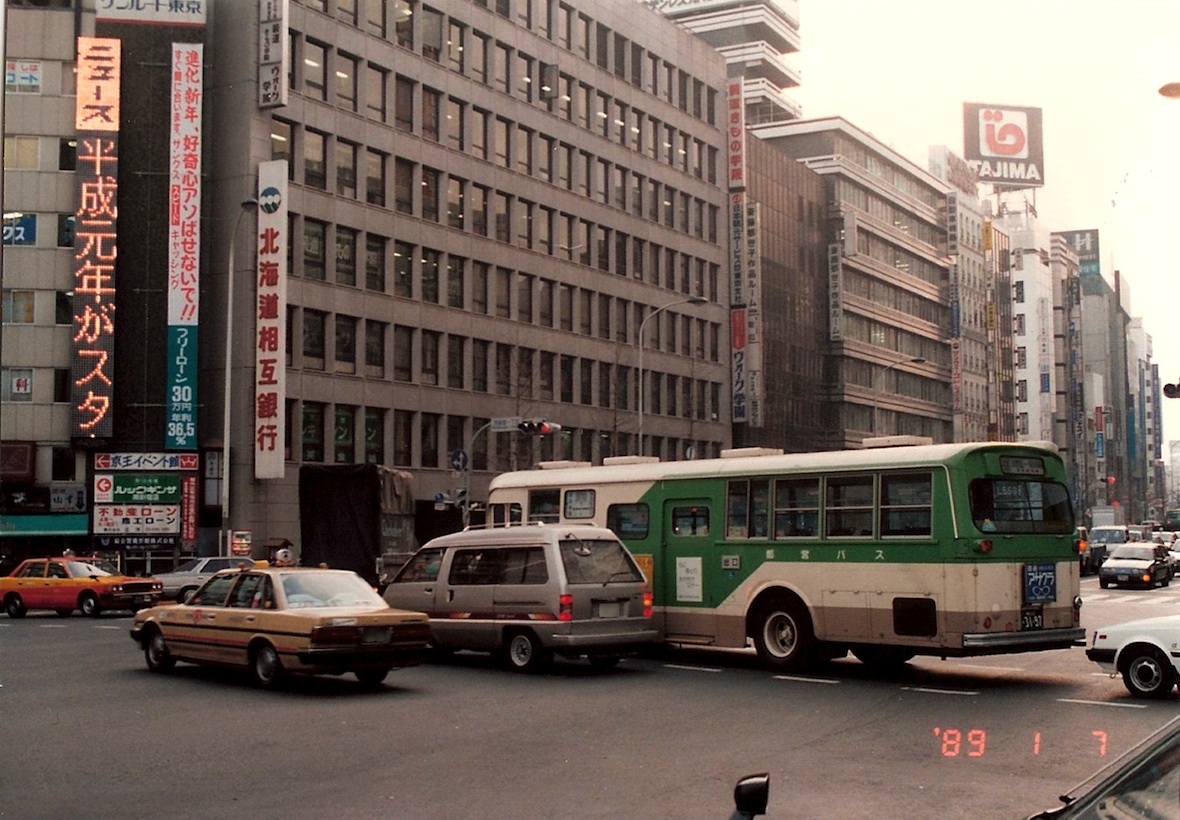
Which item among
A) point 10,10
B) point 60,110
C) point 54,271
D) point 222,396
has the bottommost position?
point 222,396

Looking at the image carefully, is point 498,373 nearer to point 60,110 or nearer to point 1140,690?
point 60,110

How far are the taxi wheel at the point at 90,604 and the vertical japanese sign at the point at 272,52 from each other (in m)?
22.1

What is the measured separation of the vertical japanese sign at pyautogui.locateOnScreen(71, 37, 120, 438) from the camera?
48.8m

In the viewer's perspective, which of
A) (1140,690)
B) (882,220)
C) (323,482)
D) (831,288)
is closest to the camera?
(1140,690)

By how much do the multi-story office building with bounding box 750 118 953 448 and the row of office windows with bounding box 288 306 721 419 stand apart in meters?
25.7

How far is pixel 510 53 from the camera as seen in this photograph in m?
63.5

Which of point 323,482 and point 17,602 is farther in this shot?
point 323,482

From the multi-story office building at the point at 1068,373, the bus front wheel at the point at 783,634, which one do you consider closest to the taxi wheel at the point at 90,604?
the bus front wheel at the point at 783,634

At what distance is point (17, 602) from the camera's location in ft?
111

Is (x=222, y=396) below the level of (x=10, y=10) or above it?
below

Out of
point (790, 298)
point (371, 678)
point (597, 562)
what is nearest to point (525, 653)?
point (597, 562)

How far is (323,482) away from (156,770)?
28073 mm

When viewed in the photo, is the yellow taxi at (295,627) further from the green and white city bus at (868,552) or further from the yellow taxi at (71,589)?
the yellow taxi at (71,589)

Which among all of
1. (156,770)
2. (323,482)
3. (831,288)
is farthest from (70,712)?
(831,288)
